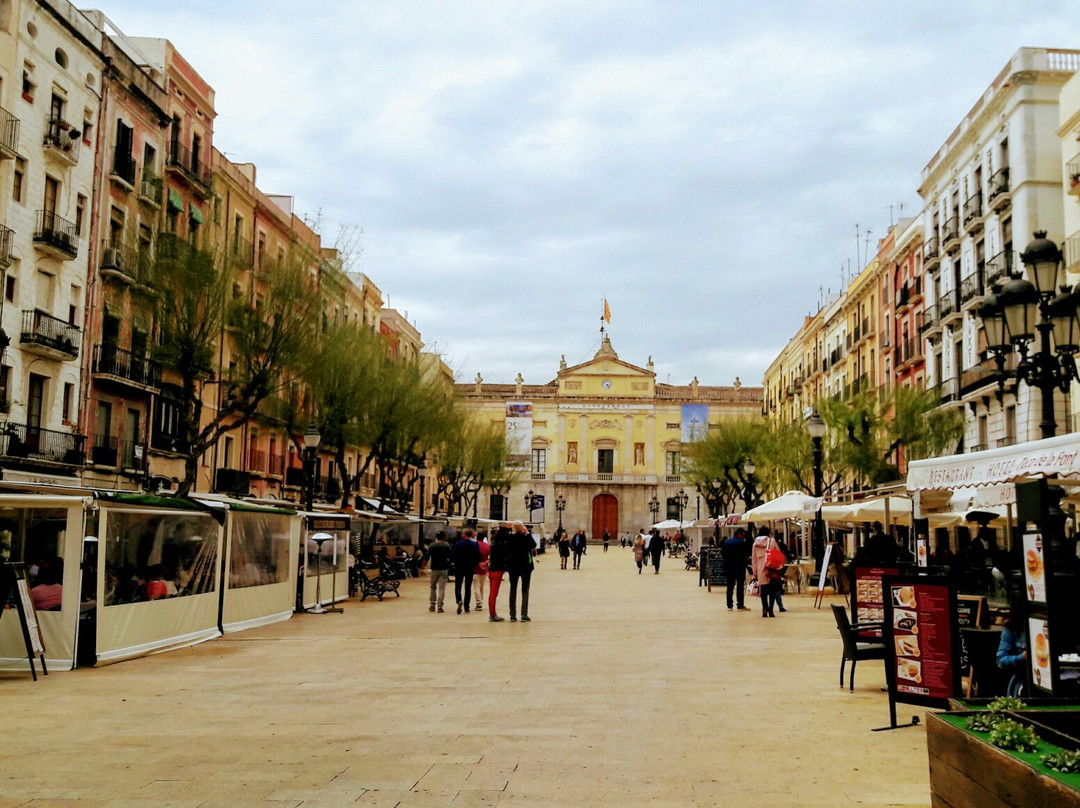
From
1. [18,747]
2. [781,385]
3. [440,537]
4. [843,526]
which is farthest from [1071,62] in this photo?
[781,385]

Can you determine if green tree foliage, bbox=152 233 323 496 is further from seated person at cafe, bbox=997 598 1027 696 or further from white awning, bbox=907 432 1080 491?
seated person at cafe, bbox=997 598 1027 696

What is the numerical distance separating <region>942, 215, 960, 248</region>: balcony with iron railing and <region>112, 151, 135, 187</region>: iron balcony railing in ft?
92.8

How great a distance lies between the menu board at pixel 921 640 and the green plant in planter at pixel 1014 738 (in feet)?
13.8

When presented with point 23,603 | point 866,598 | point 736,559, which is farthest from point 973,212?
point 23,603

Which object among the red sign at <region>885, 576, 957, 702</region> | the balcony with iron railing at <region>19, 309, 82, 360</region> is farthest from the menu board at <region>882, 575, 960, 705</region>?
the balcony with iron railing at <region>19, 309, 82, 360</region>

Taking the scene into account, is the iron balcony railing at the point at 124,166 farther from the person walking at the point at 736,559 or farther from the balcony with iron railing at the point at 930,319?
the balcony with iron railing at the point at 930,319

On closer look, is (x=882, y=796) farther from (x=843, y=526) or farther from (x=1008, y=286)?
(x=843, y=526)

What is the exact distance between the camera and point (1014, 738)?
4293 mm

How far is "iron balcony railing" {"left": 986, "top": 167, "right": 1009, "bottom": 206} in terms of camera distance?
34.0 m

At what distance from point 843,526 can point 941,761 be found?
3933 cm

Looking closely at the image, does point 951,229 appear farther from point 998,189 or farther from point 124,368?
point 124,368

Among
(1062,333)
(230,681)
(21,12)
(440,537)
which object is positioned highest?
(21,12)

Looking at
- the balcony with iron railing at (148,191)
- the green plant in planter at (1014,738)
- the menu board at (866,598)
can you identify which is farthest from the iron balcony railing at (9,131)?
the green plant in planter at (1014,738)

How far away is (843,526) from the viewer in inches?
1677
